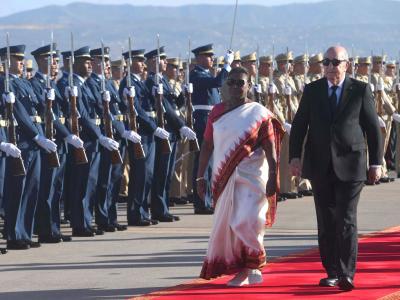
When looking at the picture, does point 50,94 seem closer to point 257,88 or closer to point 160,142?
point 160,142

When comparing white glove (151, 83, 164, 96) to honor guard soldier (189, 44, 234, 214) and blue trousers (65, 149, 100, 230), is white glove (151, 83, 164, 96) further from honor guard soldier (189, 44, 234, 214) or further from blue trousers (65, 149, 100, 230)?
blue trousers (65, 149, 100, 230)

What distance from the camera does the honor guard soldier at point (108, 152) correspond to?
17469 mm

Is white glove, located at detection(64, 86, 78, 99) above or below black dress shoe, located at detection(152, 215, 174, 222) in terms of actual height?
above

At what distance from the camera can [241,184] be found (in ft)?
43.5

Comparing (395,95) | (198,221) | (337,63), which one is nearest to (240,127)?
(337,63)

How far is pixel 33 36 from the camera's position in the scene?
169 m

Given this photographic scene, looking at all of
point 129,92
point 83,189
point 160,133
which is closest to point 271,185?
point 83,189

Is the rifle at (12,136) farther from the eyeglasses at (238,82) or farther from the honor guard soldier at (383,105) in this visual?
the honor guard soldier at (383,105)

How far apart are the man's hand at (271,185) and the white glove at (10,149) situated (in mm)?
3220

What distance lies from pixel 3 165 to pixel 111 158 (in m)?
1.10

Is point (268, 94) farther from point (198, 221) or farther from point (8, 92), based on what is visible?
point (8, 92)

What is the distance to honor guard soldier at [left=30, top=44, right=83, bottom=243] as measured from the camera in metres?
16.4

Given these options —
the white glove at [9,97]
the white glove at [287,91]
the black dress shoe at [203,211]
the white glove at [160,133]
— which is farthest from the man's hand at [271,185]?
the white glove at [287,91]

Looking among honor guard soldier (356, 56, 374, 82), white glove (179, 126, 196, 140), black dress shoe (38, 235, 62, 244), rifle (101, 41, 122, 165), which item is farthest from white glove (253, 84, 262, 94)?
black dress shoe (38, 235, 62, 244)
